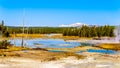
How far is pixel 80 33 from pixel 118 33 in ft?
54.9

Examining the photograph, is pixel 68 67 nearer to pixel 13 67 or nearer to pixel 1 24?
pixel 13 67

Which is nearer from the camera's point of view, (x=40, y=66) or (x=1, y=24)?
(x=40, y=66)

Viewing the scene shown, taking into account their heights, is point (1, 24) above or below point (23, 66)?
above

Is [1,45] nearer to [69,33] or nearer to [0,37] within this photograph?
[0,37]

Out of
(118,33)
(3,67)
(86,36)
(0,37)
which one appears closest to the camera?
(3,67)

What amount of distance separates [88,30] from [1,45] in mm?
56125

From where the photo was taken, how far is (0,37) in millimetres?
70125

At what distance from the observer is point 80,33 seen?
101812 mm

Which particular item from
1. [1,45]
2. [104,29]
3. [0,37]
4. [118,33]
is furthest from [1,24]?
[104,29]

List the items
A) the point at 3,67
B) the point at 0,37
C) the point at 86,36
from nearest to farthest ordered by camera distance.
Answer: the point at 3,67
the point at 0,37
the point at 86,36

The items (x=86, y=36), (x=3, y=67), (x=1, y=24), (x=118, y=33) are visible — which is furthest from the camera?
A: (x=86, y=36)

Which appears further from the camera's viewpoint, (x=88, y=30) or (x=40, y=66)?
(x=88, y=30)

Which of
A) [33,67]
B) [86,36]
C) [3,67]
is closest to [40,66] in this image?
[33,67]

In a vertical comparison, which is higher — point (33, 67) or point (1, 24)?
point (1, 24)
